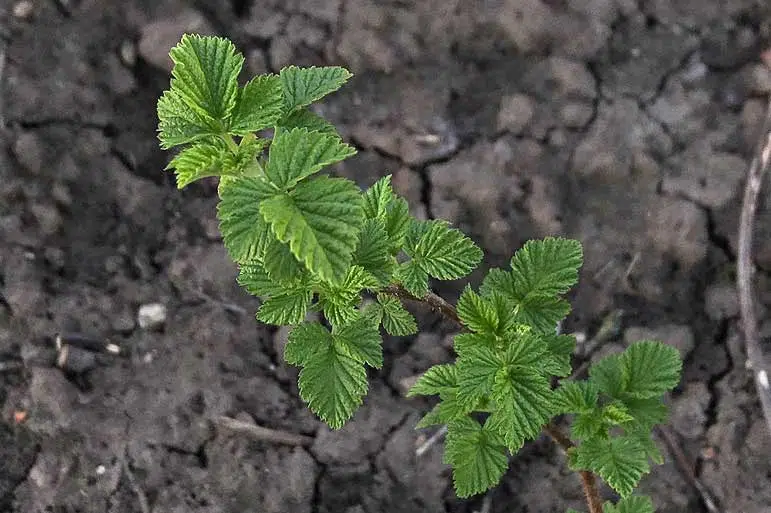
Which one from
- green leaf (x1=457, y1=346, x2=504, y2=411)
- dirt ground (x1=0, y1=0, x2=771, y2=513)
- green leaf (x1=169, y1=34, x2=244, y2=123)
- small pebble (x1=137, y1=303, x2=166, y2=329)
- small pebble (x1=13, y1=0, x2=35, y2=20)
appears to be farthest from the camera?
small pebble (x1=13, y1=0, x2=35, y2=20)

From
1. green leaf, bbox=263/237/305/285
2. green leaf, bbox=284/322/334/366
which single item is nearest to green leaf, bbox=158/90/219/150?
green leaf, bbox=263/237/305/285

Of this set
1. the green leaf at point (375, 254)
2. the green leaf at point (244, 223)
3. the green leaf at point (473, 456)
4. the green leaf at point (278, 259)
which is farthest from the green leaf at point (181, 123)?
the green leaf at point (473, 456)

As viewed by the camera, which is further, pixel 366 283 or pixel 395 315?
pixel 395 315

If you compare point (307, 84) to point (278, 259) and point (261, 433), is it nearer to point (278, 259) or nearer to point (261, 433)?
point (278, 259)

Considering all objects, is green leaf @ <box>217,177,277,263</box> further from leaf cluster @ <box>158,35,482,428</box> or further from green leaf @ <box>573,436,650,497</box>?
green leaf @ <box>573,436,650,497</box>

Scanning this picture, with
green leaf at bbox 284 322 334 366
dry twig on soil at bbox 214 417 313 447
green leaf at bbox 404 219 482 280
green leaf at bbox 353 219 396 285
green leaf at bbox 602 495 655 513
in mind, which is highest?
green leaf at bbox 353 219 396 285

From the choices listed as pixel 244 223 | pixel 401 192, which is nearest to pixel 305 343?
pixel 244 223

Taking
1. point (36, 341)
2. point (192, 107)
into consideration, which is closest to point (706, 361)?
point (192, 107)
